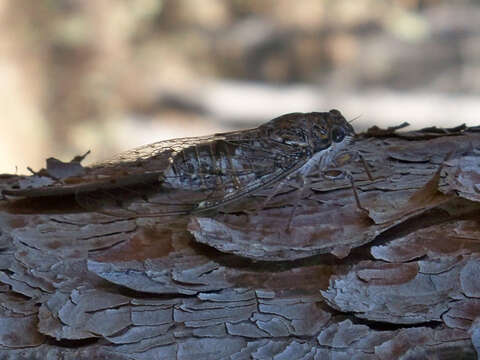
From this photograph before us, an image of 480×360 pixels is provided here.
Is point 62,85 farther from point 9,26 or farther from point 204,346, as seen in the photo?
point 204,346

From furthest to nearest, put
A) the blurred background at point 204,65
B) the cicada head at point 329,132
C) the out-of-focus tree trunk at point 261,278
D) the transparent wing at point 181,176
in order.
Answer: the blurred background at point 204,65 < the cicada head at point 329,132 < the transparent wing at point 181,176 < the out-of-focus tree trunk at point 261,278

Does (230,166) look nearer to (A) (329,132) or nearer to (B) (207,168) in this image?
(B) (207,168)

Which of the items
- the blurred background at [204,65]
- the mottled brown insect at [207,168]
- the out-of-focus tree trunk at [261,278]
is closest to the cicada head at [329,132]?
the mottled brown insect at [207,168]

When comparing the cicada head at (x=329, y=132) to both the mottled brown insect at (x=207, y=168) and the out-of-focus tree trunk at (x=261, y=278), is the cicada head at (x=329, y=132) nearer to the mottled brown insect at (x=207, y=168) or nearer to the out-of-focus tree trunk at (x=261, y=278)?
the mottled brown insect at (x=207, y=168)

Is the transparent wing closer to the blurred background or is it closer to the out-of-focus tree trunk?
the out-of-focus tree trunk

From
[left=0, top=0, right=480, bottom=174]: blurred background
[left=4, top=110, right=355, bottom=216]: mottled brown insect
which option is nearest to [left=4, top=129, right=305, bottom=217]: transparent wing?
[left=4, top=110, right=355, bottom=216]: mottled brown insect

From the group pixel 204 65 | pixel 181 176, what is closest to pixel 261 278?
pixel 181 176
